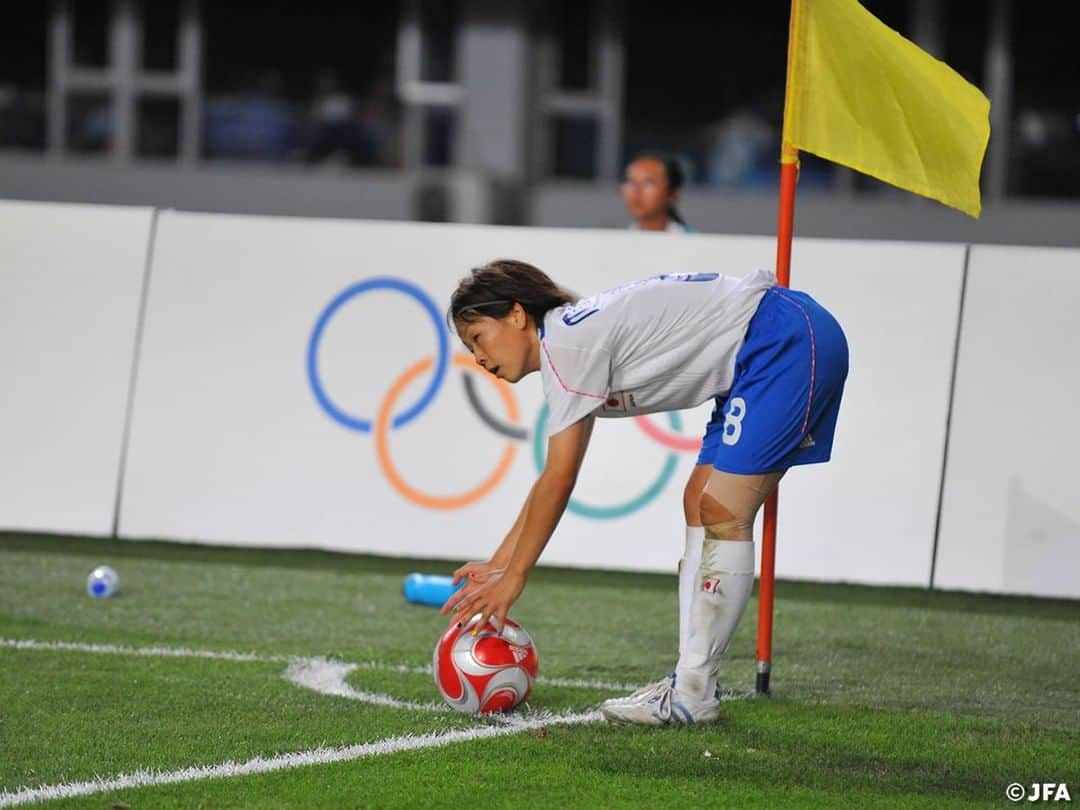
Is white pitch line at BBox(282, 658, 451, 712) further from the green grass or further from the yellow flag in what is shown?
the yellow flag

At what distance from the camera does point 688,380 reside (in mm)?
5484

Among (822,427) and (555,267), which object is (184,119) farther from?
(822,427)

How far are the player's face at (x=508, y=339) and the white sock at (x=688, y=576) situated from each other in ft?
2.83

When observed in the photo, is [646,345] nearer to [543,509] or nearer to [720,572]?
[543,509]

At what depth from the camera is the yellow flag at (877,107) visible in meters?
6.14

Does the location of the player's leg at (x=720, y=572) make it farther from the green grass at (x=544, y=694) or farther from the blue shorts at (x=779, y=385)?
the green grass at (x=544, y=694)

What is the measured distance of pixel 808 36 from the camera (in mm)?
6145

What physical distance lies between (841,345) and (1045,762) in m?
1.48

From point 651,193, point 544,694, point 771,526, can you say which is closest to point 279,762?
point 544,694

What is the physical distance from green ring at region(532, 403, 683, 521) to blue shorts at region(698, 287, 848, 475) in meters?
3.53

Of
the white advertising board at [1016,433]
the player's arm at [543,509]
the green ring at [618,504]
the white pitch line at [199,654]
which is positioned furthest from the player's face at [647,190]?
the player's arm at [543,509]

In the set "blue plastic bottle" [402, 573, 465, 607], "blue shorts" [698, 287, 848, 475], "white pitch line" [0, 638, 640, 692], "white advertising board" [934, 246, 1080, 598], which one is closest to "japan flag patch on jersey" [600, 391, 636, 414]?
"blue shorts" [698, 287, 848, 475]

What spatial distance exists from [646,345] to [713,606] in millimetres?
902

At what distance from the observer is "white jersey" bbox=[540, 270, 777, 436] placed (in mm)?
5223
